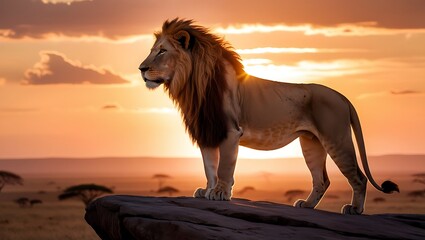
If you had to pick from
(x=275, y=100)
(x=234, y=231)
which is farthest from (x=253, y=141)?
(x=234, y=231)

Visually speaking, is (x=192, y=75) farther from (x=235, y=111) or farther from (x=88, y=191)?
(x=88, y=191)

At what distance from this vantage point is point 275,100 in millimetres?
9562

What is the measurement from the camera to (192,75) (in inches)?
365

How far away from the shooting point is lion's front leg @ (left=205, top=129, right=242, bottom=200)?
8.91 metres

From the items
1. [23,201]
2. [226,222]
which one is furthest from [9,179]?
[226,222]

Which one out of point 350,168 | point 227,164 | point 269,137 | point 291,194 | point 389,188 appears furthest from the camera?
point 291,194

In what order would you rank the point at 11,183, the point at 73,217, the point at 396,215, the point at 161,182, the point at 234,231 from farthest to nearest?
the point at 161,182 < the point at 11,183 < the point at 73,217 < the point at 396,215 < the point at 234,231

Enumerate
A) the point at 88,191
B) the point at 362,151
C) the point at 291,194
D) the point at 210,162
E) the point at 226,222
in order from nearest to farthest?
the point at 226,222
the point at 210,162
the point at 362,151
the point at 88,191
the point at 291,194

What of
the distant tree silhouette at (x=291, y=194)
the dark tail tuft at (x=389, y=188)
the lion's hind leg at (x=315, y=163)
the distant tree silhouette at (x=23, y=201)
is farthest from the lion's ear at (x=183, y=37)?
the distant tree silhouette at (x=291, y=194)

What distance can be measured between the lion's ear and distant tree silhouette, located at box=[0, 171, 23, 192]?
25.7 metres

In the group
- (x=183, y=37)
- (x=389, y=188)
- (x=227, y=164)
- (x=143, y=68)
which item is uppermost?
(x=183, y=37)

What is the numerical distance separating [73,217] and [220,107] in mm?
22240

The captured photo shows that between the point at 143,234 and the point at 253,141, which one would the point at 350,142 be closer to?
the point at 253,141

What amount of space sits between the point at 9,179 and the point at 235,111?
2661cm
